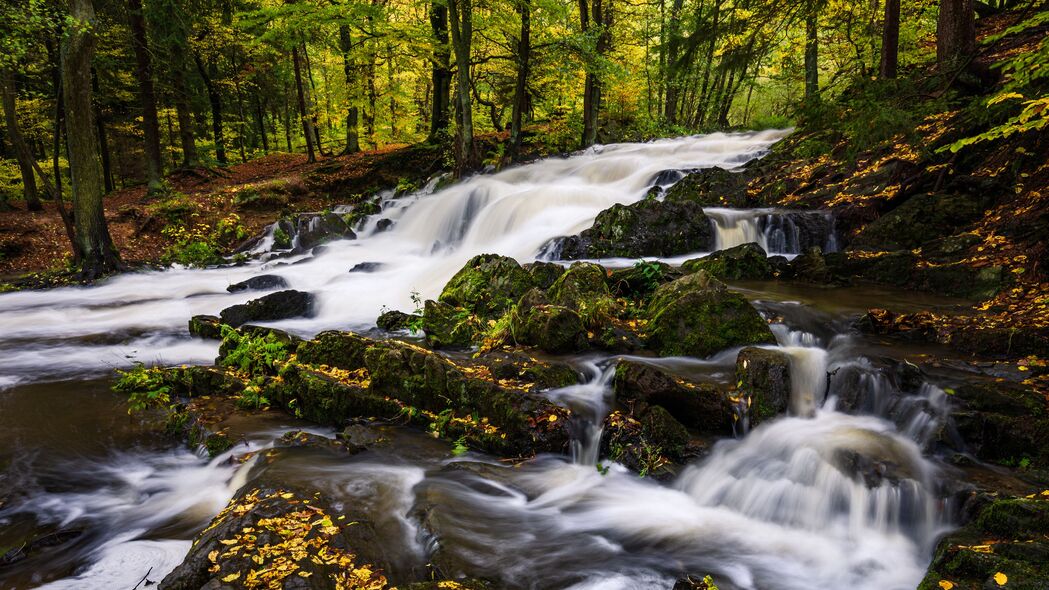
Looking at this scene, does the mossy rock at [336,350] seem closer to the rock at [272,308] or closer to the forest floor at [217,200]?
the rock at [272,308]

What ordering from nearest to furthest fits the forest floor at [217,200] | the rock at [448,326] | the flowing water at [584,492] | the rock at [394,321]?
1. the flowing water at [584,492]
2. the rock at [448,326]
3. the rock at [394,321]
4. the forest floor at [217,200]

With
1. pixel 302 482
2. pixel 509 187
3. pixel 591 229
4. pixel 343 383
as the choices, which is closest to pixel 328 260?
pixel 509 187

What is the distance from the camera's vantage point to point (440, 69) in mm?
17922

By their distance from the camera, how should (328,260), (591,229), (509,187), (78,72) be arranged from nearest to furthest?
(78,72), (591,229), (328,260), (509,187)

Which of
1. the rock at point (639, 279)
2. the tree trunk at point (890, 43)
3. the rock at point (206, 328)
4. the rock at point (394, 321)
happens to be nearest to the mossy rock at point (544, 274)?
the rock at point (639, 279)

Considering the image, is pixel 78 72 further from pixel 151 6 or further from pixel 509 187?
pixel 509 187

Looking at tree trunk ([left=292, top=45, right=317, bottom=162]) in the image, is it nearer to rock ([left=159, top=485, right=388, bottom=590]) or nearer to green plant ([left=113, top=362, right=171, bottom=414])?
green plant ([left=113, top=362, right=171, bottom=414])

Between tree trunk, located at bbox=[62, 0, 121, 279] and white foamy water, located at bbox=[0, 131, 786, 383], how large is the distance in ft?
2.47

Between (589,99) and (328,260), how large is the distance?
1134 cm

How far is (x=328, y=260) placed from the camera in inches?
529

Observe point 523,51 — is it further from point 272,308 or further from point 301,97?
point 272,308

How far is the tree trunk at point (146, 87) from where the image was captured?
47.6 ft

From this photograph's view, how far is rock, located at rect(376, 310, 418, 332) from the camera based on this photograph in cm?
814

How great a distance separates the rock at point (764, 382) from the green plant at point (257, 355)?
17.1 feet
